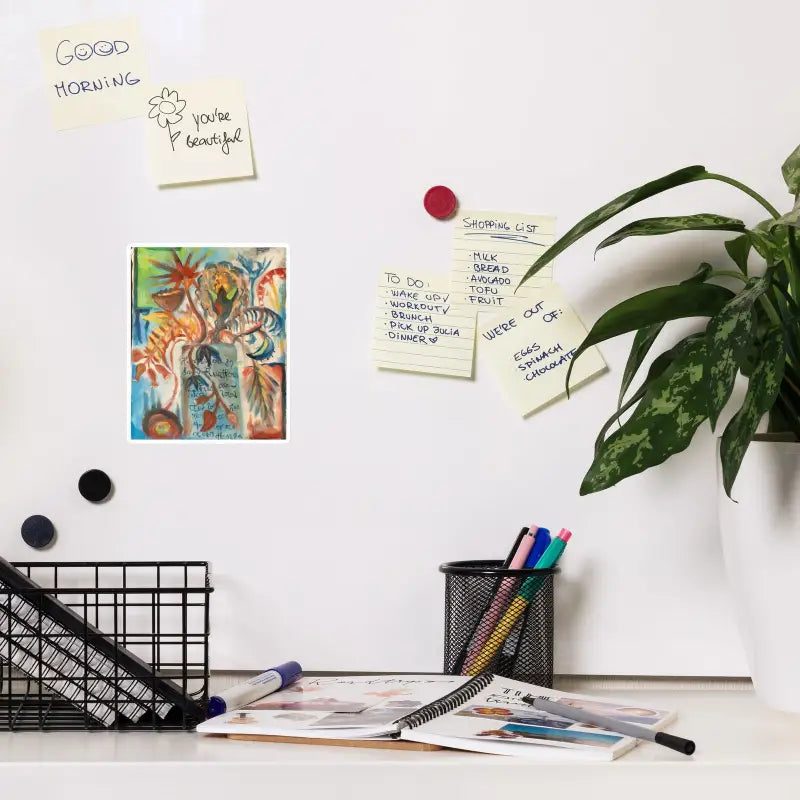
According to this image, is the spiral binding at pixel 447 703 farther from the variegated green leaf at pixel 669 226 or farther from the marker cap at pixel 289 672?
the variegated green leaf at pixel 669 226

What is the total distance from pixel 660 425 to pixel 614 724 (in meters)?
0.23

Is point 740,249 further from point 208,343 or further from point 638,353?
point 208,343

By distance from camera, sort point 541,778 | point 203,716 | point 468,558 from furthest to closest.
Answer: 1. point 468,558
2. point 203,716
3. point 541,778

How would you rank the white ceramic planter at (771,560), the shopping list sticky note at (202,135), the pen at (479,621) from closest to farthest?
the white ceramic planter at (771,560)
the pen at (479,621)
the shopping list sticky note at (202,135)

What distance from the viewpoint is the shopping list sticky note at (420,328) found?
908 mm

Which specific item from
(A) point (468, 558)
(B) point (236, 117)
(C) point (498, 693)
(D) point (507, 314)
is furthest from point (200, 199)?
(C) point (498, 693)

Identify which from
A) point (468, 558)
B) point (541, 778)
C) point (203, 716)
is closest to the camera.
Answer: point (541, 778)

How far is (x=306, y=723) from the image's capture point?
666 mm

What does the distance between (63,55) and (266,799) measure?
757mm

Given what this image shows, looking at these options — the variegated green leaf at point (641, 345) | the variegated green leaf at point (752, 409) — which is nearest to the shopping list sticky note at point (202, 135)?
Result: the variegated green leaf at point (641, 345)

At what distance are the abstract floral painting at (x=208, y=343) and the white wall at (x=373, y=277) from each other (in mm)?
17

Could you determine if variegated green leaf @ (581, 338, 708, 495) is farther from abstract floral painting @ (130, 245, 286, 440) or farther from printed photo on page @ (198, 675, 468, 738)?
abstract floral painting @ (130, 245, 286, 440)

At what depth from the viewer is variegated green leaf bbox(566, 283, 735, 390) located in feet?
2.48

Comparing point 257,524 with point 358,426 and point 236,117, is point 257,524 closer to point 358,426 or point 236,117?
point 358,426
